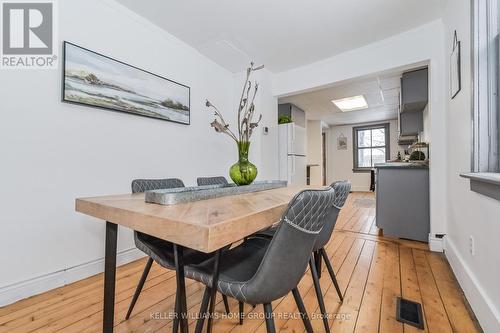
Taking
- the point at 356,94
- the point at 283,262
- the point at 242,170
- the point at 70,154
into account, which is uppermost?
the point at 356,94

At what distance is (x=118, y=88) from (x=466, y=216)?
Answer: 3014 mm

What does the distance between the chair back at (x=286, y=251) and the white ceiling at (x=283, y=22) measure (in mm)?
2151

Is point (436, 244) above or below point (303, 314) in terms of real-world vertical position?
below

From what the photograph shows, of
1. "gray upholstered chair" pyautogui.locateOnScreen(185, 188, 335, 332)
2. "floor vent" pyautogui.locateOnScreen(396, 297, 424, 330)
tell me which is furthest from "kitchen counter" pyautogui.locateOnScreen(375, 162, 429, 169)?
"gray upholstered chair" pyautogui.locateOnScreen(185, 188, 335, 332)

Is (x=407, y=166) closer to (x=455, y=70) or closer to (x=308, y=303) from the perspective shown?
(x=455, y=70)

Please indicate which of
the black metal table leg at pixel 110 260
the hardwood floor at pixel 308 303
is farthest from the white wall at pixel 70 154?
the black metal table leg at pixel 110 260

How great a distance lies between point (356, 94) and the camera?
15.4ft

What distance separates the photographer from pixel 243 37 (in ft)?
9.02

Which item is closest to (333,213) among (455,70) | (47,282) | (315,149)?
(455,70)

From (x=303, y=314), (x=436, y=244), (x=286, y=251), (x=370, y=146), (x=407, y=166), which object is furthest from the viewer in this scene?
(x=370, y=146)

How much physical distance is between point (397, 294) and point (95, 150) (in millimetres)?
2626

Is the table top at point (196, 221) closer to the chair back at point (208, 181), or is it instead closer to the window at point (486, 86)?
the chair back at point (208, 181)

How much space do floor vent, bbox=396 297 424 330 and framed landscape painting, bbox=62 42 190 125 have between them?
259 centimetres

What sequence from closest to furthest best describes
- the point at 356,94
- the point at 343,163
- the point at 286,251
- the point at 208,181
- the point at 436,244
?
the point at 286,251, the point at 208,181, the point at 436,244, the point at 356,94, the point at 343,163
